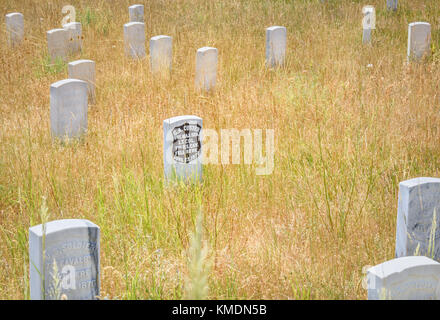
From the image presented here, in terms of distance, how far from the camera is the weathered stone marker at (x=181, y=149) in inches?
176

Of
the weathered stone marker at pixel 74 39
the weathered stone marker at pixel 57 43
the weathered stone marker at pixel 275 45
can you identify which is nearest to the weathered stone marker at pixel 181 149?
the weathered stone marker at pixel 275 45

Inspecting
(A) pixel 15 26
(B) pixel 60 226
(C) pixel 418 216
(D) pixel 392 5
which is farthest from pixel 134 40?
(B) pixel 60 226

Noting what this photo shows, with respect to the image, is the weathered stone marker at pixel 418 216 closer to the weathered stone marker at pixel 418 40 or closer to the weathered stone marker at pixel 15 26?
the weathered stone marker at pixel 418 40

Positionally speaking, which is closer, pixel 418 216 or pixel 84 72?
pixel 418 216

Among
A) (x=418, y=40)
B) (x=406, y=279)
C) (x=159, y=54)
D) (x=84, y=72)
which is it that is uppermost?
(x=418, y=40)

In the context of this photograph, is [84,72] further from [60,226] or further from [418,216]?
[418,216]

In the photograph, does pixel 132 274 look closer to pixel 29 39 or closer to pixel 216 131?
pixel 216 131

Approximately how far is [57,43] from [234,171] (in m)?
5.26

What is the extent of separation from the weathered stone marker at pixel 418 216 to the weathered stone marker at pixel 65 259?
5.42 ft

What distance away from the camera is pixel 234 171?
465cm

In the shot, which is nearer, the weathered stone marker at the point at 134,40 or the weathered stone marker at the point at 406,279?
the weathered stone marker at the point at 406,279

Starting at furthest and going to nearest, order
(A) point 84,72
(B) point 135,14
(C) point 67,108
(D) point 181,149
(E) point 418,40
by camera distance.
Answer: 1. (B) point 135,14
2. (E) point 418,40
3. (A) point 84,72
4. (C) point 67,108
5. (D) point 181,149
